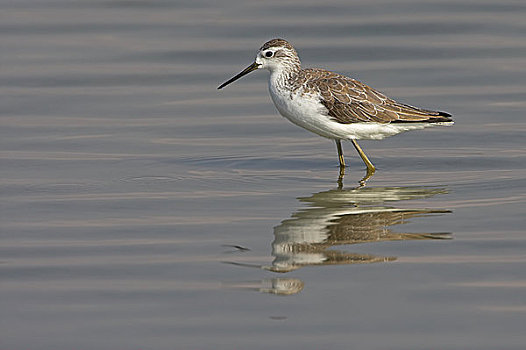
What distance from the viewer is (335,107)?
10.9 m

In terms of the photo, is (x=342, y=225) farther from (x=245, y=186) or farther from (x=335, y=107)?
(x=335, y=107)

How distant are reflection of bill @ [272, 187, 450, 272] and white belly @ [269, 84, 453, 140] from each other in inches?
34.2

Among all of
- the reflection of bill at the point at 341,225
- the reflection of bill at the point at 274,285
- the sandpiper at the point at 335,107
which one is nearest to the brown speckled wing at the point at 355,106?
the sandpiper at the point at 335,107

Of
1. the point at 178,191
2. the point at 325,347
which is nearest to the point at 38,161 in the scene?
the point at 178,191

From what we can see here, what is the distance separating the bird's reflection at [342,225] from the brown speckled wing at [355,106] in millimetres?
946

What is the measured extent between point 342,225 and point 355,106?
2449 mm

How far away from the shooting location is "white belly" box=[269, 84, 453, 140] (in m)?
10.9

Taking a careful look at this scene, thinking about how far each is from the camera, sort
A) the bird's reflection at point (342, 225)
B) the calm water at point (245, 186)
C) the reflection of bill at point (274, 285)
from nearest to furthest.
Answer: the calm water at point (245, 186)
the reflection of bill at point (274, 285)
the bird's reflection at point (342, 225)

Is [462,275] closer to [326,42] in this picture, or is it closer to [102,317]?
[102,317]

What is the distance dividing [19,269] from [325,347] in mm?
2528

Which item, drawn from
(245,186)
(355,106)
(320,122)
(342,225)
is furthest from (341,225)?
(355,106)

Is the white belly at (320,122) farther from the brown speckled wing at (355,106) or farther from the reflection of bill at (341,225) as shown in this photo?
the reflection of bill at (341,225)

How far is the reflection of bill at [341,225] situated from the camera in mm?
7906

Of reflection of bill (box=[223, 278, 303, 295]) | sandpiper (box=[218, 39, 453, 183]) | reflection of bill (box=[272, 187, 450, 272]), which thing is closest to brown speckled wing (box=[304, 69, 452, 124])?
sandpiper (box=[218, 39, 453, 183])
